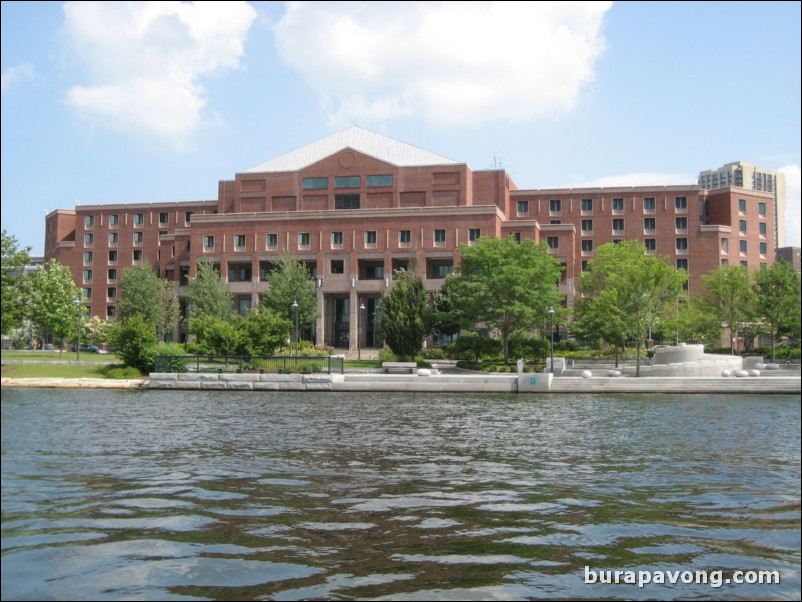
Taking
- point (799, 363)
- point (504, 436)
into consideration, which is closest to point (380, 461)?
point (504, 436)

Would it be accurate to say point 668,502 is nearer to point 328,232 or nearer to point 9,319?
point 9,319

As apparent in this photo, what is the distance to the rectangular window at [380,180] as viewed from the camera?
89.9 m

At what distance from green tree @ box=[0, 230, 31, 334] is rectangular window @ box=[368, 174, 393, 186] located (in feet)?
282

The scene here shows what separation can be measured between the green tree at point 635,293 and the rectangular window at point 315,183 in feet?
130

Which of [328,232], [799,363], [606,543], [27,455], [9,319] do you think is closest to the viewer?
[27,455]

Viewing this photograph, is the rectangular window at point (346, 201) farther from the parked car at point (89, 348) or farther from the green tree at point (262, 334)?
the green tree at point (262, 334)

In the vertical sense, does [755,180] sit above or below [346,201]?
above

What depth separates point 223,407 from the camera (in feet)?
93.1

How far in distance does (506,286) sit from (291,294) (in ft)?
73.6

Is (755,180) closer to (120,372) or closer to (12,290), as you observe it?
(120,372)

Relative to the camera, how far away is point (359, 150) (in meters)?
91.2

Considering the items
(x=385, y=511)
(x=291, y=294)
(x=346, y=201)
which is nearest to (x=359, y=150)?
(x=346, y=201)

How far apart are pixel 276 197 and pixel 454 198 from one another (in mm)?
23528

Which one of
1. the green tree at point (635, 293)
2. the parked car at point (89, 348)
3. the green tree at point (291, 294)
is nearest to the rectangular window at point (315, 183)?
the green tree at point (291, 294)
